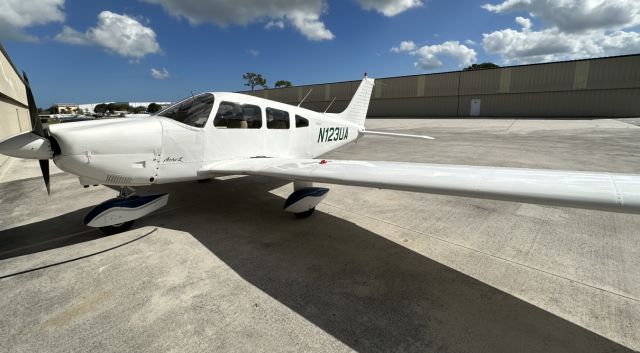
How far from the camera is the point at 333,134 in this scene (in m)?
7.81

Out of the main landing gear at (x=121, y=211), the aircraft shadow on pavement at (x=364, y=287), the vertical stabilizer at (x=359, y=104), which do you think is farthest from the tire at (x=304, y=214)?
the vertical stabilizer at (x=359, y=104)

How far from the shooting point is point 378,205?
5.64 m

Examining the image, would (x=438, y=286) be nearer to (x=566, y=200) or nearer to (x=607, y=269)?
(x=566, y=200)

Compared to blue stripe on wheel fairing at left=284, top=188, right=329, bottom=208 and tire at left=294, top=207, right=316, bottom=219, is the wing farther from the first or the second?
tire at left=294, top=207, right=316, bottom=219

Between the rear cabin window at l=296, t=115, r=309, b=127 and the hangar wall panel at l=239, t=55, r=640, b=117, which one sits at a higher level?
the hangar wall panel at l=239, t=55, r=640, b=117

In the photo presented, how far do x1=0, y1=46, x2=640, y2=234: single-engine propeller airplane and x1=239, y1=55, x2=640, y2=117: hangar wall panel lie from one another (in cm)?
3123

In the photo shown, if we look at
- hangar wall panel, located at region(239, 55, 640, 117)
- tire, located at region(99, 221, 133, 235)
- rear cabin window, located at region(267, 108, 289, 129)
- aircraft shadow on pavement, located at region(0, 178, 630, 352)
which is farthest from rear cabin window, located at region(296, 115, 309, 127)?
hangar wall panel, located at region(239, 55, 640, 117)

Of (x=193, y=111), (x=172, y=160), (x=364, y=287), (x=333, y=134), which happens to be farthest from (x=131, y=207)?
(x=333, y=134)

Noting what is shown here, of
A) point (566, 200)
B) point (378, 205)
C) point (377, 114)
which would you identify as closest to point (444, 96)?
point (377, 114)

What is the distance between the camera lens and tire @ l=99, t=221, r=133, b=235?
4395 mm

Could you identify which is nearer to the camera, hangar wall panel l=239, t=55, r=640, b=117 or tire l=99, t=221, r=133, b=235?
tire l=99, t=221, r=133, b=235

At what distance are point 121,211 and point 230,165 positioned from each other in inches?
66.5

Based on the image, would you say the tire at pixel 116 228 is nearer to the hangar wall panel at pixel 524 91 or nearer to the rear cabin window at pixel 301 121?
the rear cabin window at pixel 301 121

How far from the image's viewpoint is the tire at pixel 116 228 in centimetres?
439
